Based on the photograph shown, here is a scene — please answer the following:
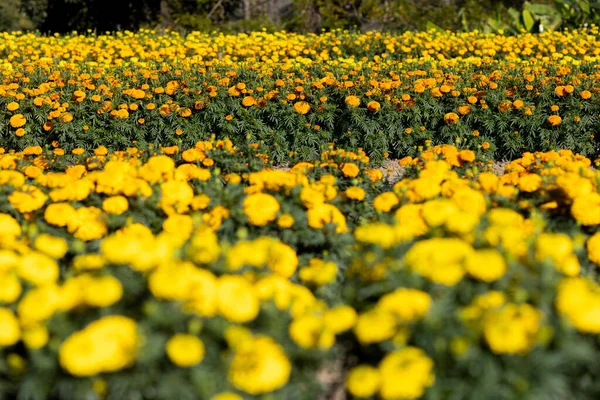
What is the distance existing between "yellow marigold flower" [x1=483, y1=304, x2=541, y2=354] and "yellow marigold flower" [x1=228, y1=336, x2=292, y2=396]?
0.64 metres

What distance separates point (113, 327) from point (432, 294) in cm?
109

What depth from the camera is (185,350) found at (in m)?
1.66

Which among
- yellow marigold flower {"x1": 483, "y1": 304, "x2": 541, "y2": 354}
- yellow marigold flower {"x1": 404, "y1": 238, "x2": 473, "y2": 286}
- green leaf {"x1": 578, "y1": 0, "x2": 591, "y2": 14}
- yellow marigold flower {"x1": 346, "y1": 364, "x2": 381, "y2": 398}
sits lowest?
yellow marigold flower {"x1": 346, "y1": 364, "x2": 381, "y2": 398}

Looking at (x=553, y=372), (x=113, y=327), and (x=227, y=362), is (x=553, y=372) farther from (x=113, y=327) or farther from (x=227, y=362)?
(x=113, y=327)

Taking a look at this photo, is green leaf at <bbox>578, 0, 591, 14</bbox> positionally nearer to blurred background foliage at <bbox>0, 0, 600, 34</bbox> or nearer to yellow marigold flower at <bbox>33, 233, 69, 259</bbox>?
blurred background foliage at <bbox>0, 0, 600, 34</bbox>

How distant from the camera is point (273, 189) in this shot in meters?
3.18

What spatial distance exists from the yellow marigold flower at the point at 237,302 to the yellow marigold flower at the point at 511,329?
751 millimetres

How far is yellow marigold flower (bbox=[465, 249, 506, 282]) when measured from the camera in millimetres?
1956

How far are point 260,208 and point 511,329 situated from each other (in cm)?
142

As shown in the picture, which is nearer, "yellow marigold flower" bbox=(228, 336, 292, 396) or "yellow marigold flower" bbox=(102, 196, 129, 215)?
"yellow marigold flower" bbox=(228, 336, 292, 396)

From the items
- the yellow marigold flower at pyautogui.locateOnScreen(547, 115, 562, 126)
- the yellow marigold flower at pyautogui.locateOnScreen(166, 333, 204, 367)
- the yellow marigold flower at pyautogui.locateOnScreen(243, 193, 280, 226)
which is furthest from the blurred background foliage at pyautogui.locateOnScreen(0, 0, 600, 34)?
the yellow marigold flower at pyautogui.locateOnScreen(166, 333, 204, 367)

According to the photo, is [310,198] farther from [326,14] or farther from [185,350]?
[326,14]

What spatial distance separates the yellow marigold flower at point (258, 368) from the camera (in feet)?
5.50

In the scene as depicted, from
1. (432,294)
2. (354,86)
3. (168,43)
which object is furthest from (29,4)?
(432,294)
